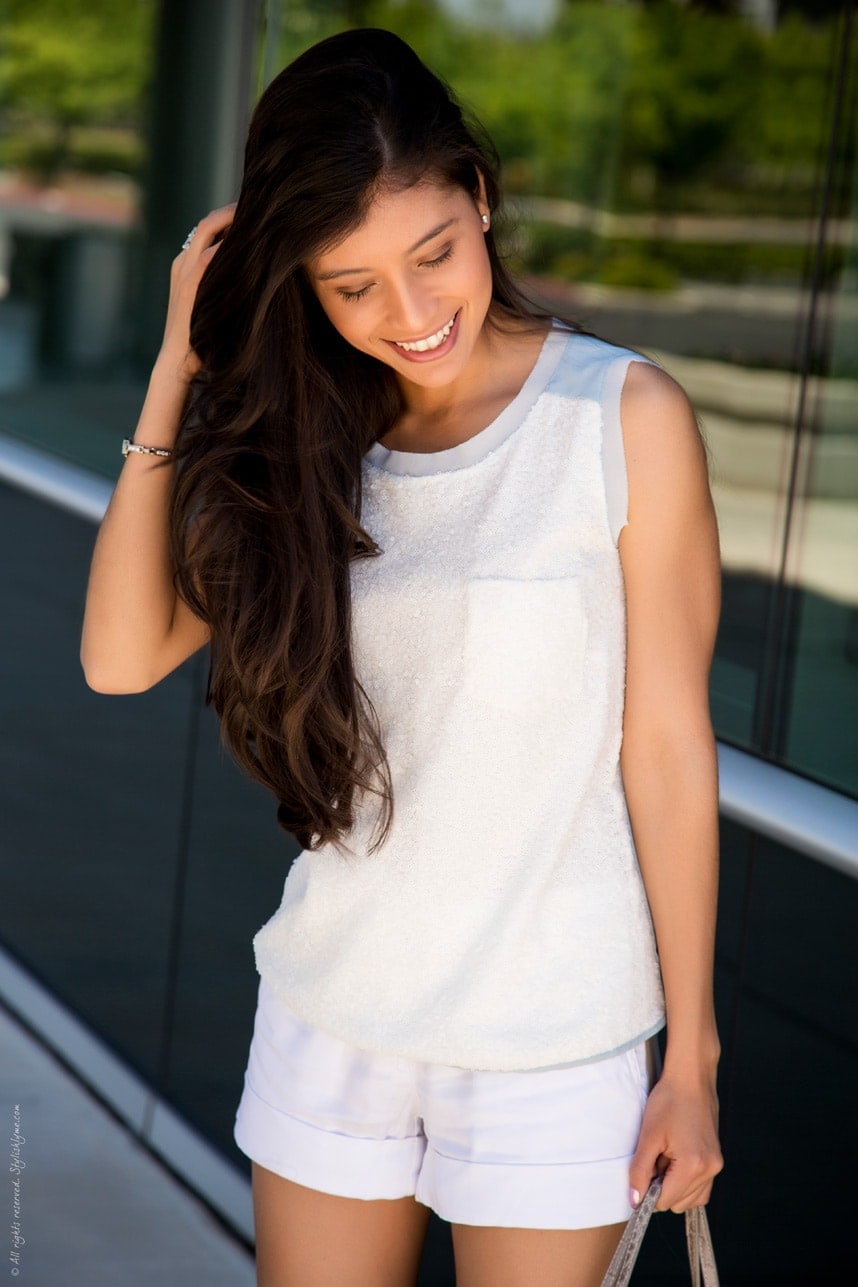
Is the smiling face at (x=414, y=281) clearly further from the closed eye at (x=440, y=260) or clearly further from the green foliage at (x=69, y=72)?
the green foliage at (x=69, y=72)

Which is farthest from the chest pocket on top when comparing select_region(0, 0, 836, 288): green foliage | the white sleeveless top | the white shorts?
select_region(0, 0, 836, 288): green foliage

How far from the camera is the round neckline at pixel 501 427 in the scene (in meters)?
1.79

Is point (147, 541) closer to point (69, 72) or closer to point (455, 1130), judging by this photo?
point (455, 1130)

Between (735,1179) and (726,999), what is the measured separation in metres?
0.25

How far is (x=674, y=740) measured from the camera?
1.70 m

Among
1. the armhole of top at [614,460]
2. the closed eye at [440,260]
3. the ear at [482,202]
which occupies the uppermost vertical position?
the ear at [482,202]

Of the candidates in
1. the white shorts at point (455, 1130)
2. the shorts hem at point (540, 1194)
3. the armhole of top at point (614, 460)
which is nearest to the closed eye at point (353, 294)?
the armhole of top at point (614, 460)

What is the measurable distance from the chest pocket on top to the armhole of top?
77mm

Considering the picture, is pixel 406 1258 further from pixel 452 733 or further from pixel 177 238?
pixel 177 238

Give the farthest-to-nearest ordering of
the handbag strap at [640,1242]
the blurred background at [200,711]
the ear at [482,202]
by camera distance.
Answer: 1. the blurred background at [200,711]
2. the ear at [482,202]
3. the handbag strap at [640,1242]

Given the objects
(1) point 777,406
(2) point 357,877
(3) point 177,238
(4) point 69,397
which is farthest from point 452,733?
(1) point 777,406

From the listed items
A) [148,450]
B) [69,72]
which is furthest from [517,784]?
[69,72]

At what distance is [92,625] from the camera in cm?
201

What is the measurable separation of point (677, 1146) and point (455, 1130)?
221mm
